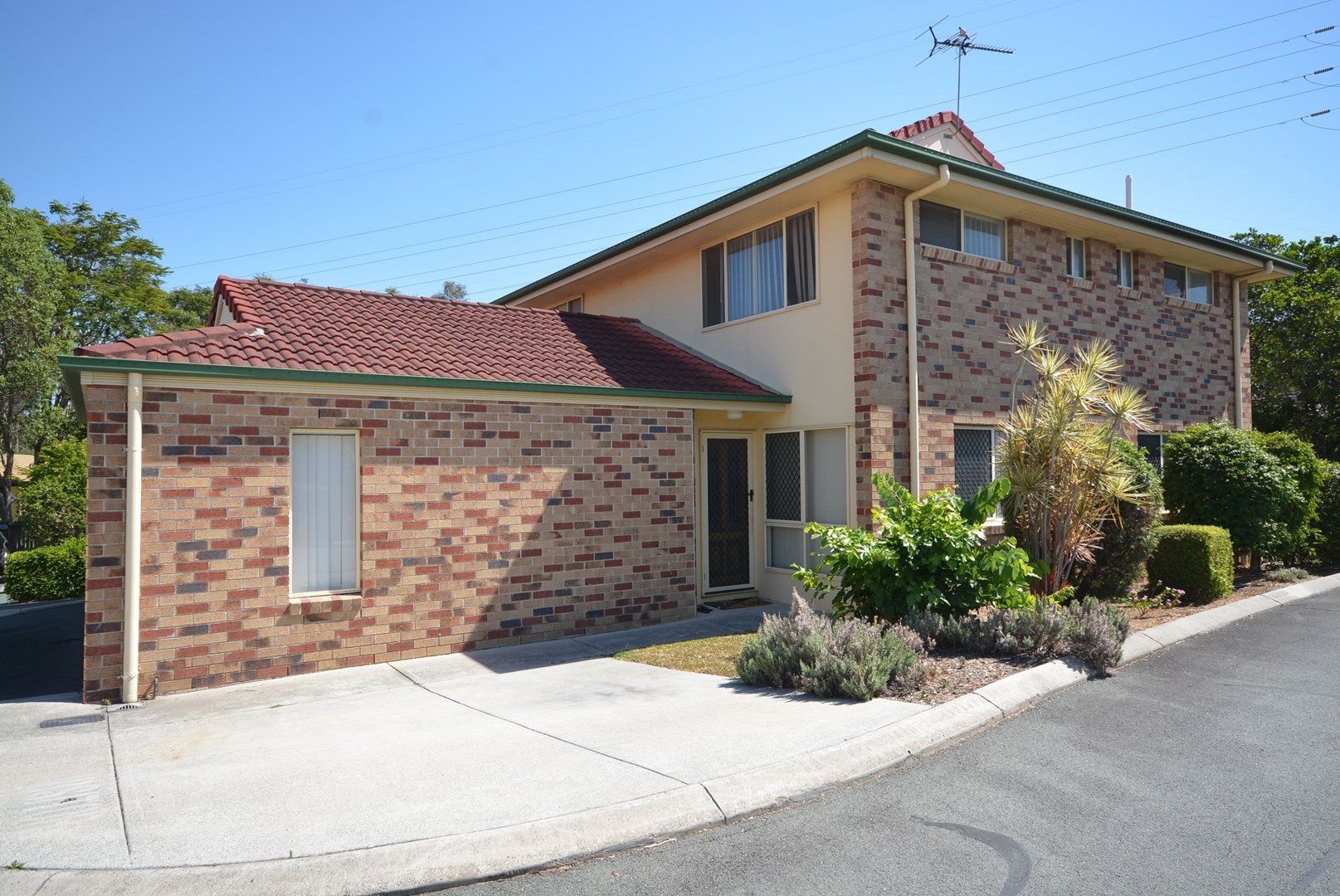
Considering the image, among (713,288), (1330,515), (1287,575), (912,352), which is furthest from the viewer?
(713,288)

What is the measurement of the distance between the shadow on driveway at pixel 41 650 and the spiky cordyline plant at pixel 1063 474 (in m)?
9.51

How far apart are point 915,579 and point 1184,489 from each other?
6137 mm

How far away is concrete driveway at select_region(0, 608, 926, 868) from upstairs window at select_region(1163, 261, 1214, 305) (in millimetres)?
11844

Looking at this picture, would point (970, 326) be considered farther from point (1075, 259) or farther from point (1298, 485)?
point (1298, 485)

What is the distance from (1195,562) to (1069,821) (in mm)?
7319

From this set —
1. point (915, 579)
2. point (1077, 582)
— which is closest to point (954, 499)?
point (915, 579)

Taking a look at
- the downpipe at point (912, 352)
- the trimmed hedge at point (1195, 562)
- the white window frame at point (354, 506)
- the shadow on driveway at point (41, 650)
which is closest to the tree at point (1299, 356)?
the trimmed hedge at point (1195, 562)

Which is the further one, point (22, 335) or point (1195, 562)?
point (22, 335)

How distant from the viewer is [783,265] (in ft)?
38.1

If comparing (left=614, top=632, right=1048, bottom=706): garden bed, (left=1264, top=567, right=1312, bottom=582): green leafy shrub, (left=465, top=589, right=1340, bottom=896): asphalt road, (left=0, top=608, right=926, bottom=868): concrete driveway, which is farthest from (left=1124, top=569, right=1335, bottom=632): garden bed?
(left=0, top=608, right=926, bottom=868): concrete driveway

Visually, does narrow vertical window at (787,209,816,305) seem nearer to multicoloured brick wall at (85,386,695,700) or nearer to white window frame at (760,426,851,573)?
white window frame at (760,426,851,573)

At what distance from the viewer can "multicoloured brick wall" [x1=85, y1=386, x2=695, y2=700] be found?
7.49 m

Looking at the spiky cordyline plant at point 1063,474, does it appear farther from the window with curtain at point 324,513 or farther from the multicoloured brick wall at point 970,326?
the window with curtain at point 324,513

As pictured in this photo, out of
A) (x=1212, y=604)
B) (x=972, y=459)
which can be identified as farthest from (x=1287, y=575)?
(x=972, y=459)
